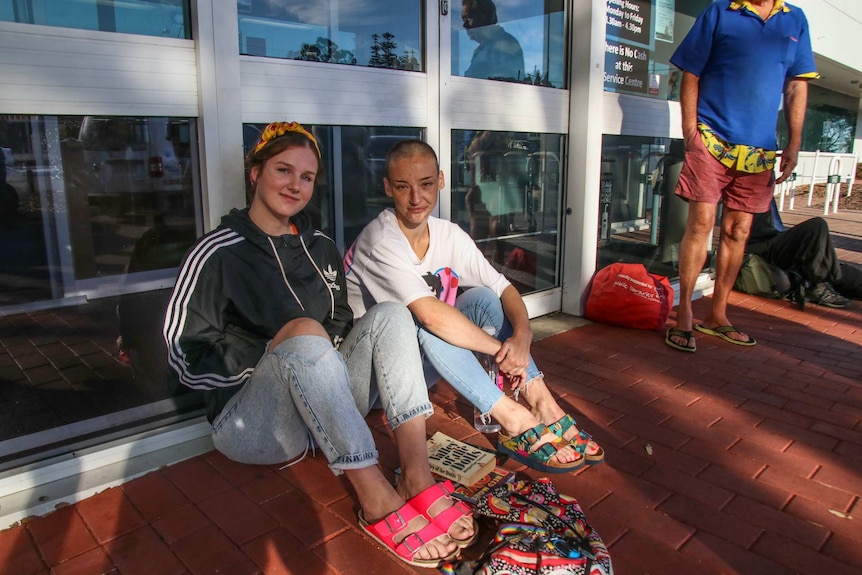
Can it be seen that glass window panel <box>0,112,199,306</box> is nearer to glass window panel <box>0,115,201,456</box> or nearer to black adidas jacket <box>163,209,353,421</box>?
glass window panel <box>0,115,201,456</box>

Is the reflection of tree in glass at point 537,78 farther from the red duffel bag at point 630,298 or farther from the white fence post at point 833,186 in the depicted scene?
the white fence post at point 833,186

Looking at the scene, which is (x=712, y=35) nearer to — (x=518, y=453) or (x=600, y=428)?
(x=600, y=428)

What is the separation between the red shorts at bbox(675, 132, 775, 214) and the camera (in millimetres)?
3914

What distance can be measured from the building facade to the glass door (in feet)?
0.04

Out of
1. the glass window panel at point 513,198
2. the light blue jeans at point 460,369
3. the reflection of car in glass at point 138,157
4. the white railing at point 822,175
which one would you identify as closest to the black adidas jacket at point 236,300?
the light blue jeans at point 460,369

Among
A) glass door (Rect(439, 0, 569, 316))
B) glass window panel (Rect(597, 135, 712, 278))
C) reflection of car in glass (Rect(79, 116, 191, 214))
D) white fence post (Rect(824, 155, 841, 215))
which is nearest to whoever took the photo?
reflection of car in glass (Rect(79, 116, 191, 214))

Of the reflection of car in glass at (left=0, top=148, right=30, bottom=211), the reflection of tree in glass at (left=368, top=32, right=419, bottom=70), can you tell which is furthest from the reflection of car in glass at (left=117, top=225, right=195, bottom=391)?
the reflection of tree in glass at (left=368, top=32, right=419, bottom=70)

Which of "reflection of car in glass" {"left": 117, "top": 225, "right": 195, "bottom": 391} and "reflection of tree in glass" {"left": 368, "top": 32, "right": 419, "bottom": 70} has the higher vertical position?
"reflection of tree in glass" {"left": 368, "top": 32, "right": 419, "bottom": 70}

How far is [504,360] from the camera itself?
2.42 metres

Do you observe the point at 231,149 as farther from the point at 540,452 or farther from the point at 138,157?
the point at 540,452

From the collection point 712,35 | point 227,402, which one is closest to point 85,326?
point 227,402

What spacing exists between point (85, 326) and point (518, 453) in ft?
10.1

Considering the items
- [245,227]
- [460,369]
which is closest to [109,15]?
[245,227]

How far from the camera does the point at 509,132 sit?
13.2 feet
